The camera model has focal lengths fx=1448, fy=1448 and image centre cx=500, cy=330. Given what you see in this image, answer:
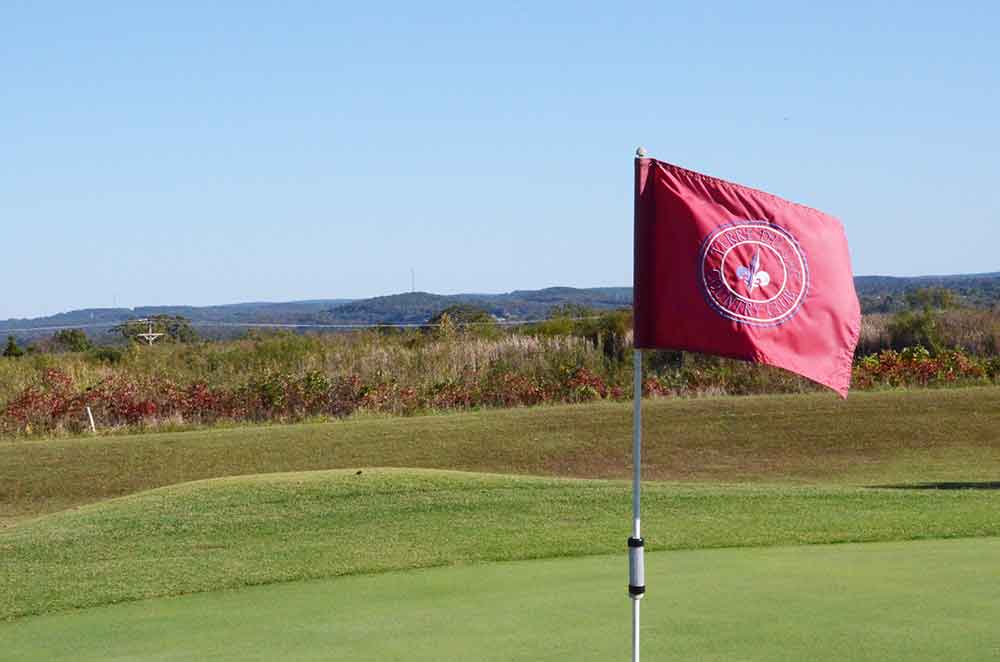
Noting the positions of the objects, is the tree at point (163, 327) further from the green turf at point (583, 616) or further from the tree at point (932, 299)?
the green turf at point (583, 616)

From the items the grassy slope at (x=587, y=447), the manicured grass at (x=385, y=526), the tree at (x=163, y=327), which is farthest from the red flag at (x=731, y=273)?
the tree at (x=163, y=327)

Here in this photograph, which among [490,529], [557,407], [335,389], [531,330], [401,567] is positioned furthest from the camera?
[531,330]

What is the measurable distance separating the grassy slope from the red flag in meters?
12.1

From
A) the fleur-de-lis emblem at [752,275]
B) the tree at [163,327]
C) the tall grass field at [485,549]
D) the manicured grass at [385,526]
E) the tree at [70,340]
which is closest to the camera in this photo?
the fleur-de-lis emblem at [752,275]

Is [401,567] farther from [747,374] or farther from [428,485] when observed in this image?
[747,374]

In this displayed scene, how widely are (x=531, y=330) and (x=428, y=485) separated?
1949 cm

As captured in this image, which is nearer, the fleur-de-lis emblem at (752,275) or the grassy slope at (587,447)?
the fleur-de-lis emblem at (752,275)

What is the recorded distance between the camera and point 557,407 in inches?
894

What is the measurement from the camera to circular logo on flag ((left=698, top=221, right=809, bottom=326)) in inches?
243

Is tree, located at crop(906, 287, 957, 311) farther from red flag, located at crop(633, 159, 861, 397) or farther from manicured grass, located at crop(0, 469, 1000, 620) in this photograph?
red flag, located at crop(633, 159, 861, 397)

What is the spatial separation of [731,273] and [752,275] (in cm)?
9

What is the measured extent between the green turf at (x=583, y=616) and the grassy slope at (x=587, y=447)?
924cm

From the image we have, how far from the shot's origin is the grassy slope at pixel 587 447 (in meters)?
18.5

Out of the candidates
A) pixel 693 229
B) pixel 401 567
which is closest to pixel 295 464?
pixel 401 567
